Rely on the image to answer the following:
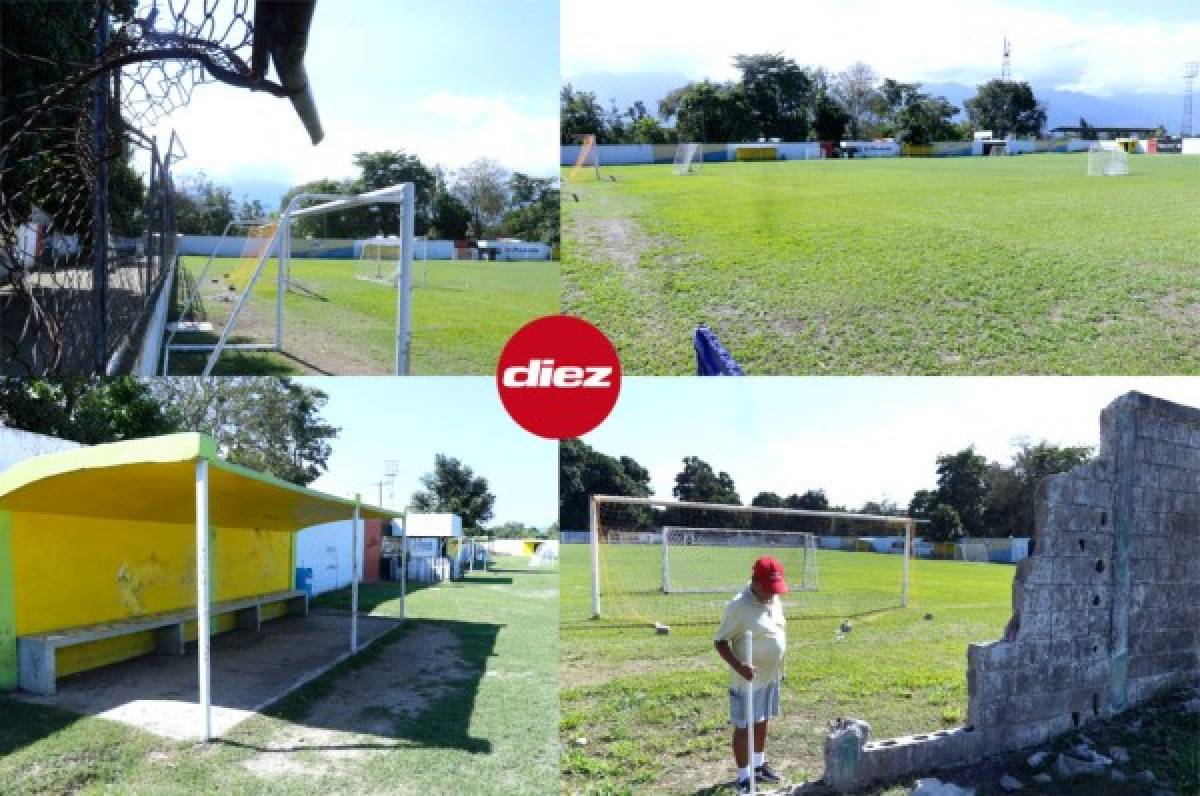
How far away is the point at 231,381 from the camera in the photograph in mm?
19172

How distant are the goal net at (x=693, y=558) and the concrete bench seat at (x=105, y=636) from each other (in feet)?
12.0

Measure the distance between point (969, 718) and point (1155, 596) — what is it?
229cm

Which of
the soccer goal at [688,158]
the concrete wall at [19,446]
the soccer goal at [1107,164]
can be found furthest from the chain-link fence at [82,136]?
the soccer goal at [1107,164]

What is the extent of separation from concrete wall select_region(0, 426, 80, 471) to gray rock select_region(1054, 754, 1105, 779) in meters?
7.75

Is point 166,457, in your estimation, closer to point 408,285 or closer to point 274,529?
point 408,285

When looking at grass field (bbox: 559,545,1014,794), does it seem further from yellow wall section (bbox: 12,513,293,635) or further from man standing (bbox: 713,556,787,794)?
yellow wall section (bbox: 12,513,293,635)

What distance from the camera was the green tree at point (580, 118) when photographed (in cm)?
1677

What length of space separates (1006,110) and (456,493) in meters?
24.9

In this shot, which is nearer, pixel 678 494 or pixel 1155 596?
pixel 1155 596

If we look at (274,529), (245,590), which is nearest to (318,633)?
(245,590)

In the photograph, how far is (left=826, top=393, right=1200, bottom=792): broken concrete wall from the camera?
468 centimetres

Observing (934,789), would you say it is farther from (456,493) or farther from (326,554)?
(456,493)

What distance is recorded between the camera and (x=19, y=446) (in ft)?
24.6

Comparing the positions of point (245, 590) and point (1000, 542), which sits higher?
point (245, 590)
